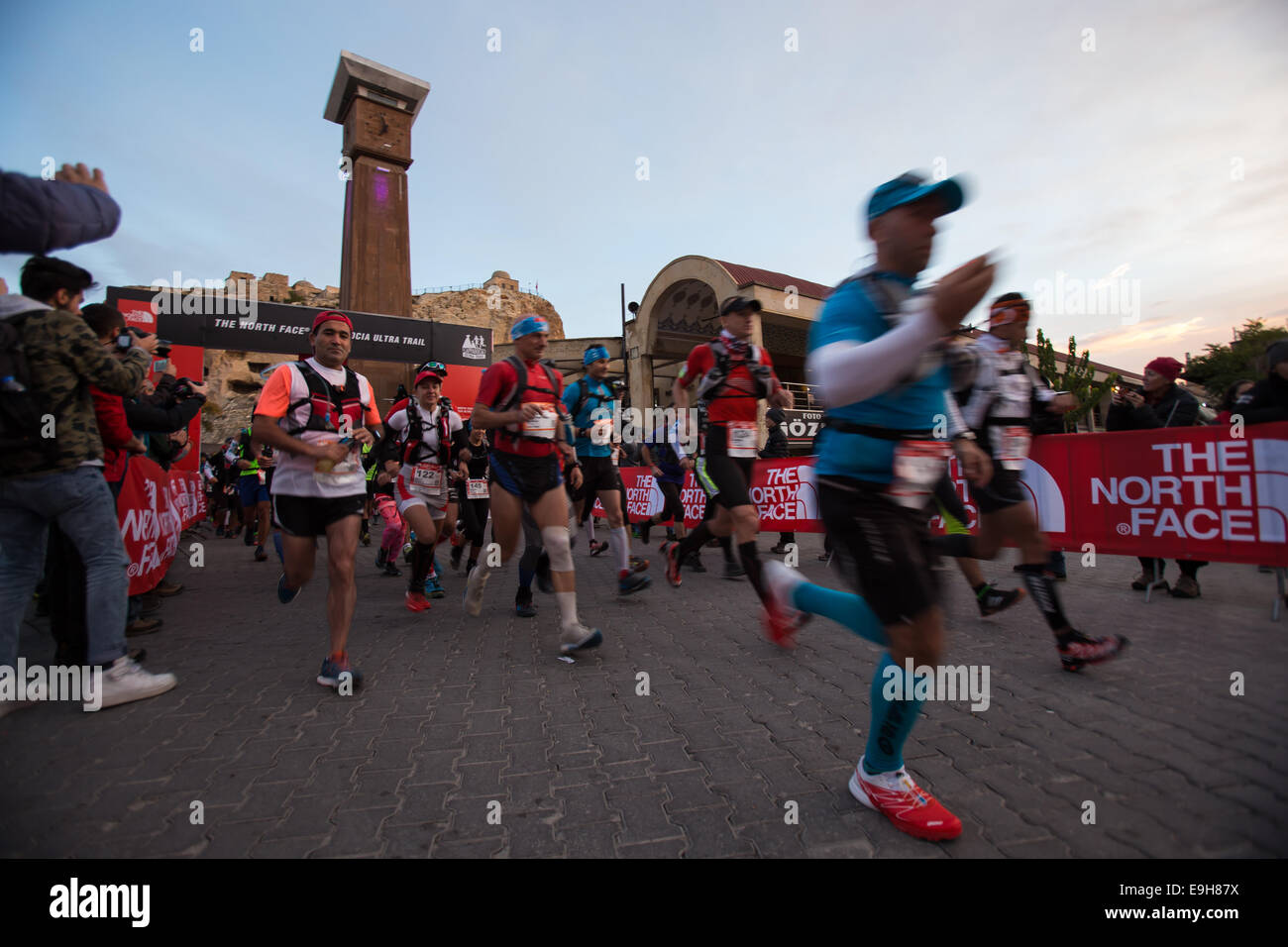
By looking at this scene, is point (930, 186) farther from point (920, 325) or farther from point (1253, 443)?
point (1253, 443)

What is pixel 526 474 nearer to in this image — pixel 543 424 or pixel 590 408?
pixel 543 424

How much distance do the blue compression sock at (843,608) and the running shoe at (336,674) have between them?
2515mm

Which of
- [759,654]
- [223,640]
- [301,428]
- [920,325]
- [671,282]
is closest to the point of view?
[920,325]

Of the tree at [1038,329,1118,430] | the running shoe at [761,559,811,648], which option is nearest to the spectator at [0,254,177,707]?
the running shoe at [761,559,811,648]

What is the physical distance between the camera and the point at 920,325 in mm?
1471

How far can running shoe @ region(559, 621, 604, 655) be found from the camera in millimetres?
3805

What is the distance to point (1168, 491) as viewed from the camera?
537 centimetres

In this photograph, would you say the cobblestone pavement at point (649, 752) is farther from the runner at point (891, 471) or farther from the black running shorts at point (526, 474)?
the black running shorts at point (526, 474)


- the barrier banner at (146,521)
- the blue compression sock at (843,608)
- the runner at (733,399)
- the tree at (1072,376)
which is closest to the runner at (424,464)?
the barrier banner at (146,521)

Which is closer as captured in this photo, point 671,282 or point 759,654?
point 759,654

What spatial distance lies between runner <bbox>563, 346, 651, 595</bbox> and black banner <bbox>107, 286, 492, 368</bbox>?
12.7 metres

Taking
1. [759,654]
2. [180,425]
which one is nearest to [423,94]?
[180,425]

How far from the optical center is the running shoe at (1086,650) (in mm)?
3156
